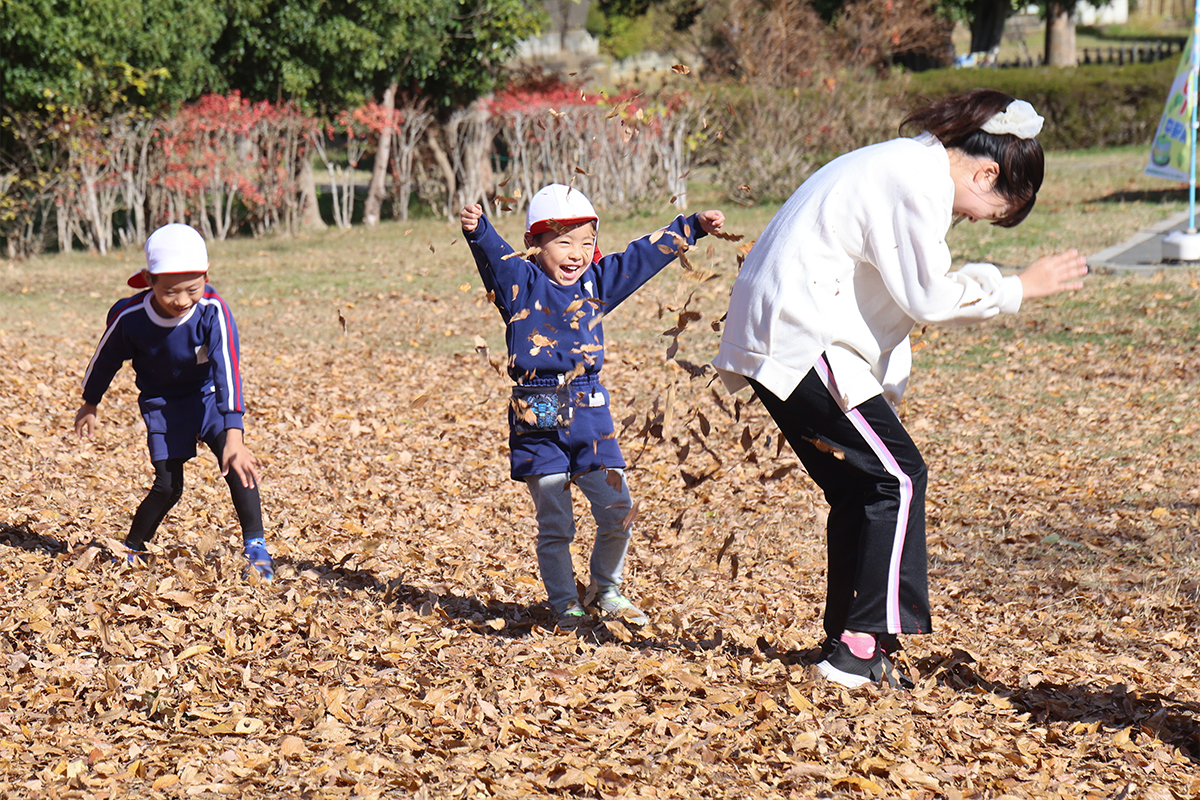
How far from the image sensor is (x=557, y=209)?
12.6 ft

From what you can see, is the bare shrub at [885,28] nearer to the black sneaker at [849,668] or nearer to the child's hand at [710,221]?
the child's hand at [710,221]

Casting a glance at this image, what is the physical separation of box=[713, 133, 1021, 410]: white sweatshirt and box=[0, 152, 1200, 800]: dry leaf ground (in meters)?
0.61

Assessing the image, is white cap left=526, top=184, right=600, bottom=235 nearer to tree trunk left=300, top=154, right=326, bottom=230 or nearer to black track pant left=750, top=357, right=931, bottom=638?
black track pant left=750, top=357, right=931, bottom=638

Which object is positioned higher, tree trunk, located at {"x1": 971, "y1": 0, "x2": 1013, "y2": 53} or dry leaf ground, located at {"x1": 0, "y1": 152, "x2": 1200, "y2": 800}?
tree trunk, located at {"x1": 971, "y1": 0, "x2": 1013, "y2": 53}

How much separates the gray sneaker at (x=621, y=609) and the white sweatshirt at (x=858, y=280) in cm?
123

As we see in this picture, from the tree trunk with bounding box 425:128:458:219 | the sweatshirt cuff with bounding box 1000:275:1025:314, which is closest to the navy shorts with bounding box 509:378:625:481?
the sweatshirt cuff with bounding box 1000:275:1025:314

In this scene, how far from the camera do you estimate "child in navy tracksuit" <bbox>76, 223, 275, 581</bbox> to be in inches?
168

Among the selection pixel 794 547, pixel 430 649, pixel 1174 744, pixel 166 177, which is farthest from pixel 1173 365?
pixel 166 177

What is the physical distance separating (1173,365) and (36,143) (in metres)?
14.2

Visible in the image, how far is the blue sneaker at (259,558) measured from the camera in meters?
4.57

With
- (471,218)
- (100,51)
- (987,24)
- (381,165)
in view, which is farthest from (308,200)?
(987,24)

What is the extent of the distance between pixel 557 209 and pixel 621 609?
1.42 m

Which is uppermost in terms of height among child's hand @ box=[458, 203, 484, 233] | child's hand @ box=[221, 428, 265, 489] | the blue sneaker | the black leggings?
child's hand @ box=[458, 203, 484, 233]

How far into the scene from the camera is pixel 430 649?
12.8 feet
